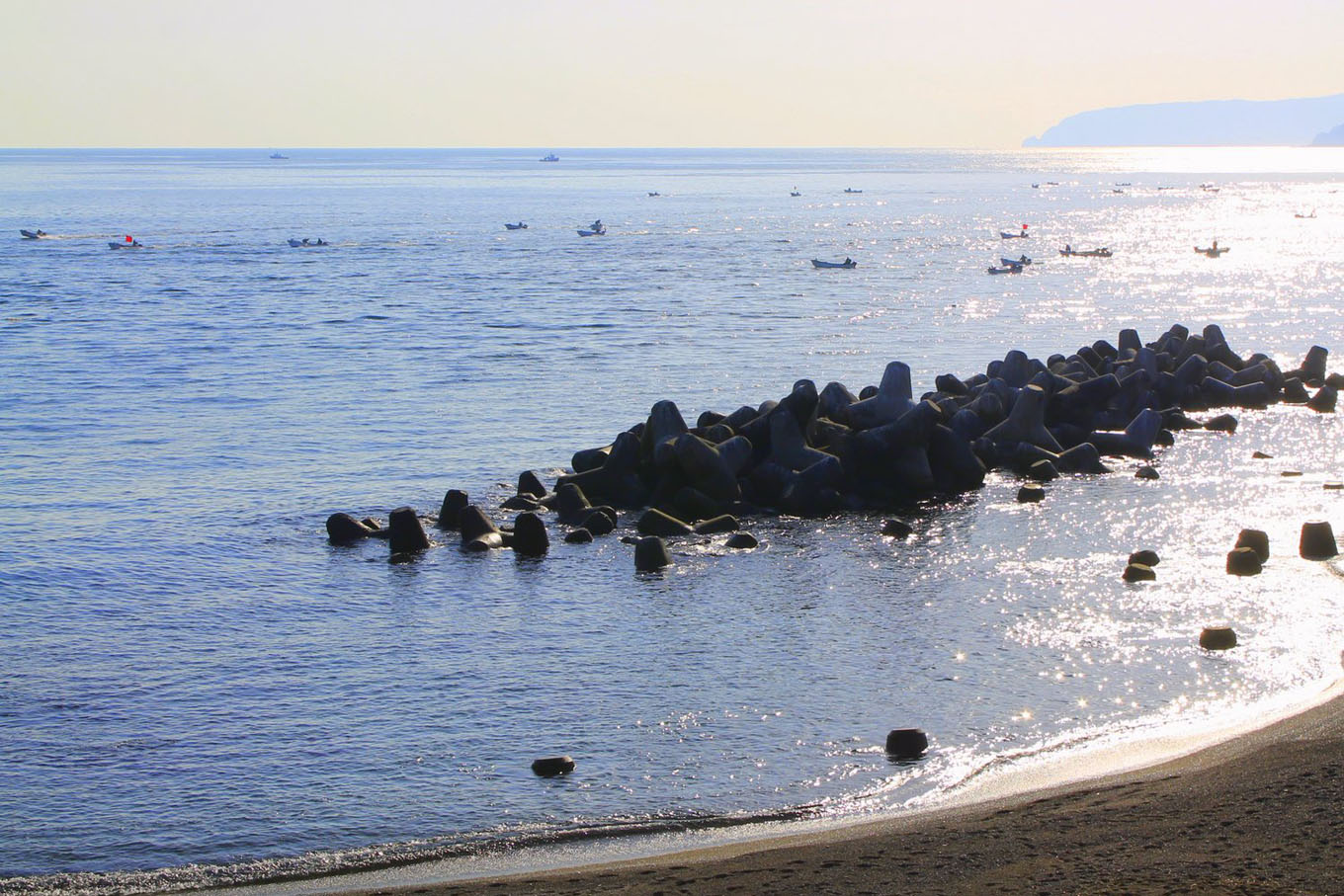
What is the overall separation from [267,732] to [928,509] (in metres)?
12.9

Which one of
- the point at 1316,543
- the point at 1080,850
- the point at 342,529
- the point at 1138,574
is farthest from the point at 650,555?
the point at 1080,850

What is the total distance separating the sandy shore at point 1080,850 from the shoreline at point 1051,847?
0.05 feet

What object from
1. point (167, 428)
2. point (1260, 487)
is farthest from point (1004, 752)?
point (167, 428)

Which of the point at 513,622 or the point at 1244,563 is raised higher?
the point at 1244,563

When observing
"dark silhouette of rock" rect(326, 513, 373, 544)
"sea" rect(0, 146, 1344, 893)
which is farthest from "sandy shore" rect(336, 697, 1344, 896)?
"dark silhouette of rock" rect(326, 513, 373, 544)

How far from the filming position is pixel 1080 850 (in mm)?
10336

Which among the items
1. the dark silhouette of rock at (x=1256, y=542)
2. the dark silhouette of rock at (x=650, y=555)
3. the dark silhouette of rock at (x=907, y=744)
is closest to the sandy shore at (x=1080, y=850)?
the dark silhouette of rock at (x=907, y=744)

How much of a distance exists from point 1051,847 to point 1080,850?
0.71 feet

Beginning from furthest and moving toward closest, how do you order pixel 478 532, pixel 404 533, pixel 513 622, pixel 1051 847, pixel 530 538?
pixel 478 532
pixel 404 533
pixel 530 538
pixel 513 622
pixel 1051 847

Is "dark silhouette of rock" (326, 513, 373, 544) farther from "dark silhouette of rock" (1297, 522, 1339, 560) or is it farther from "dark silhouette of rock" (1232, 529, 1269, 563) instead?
"dark silhouette of rock" (1297, 522, 1339, 560)

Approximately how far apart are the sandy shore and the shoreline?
0.02 metres

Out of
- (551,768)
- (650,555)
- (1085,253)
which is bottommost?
(551,768)

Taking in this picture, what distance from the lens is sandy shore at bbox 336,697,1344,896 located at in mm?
9641

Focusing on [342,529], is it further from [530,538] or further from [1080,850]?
[1080,850]
